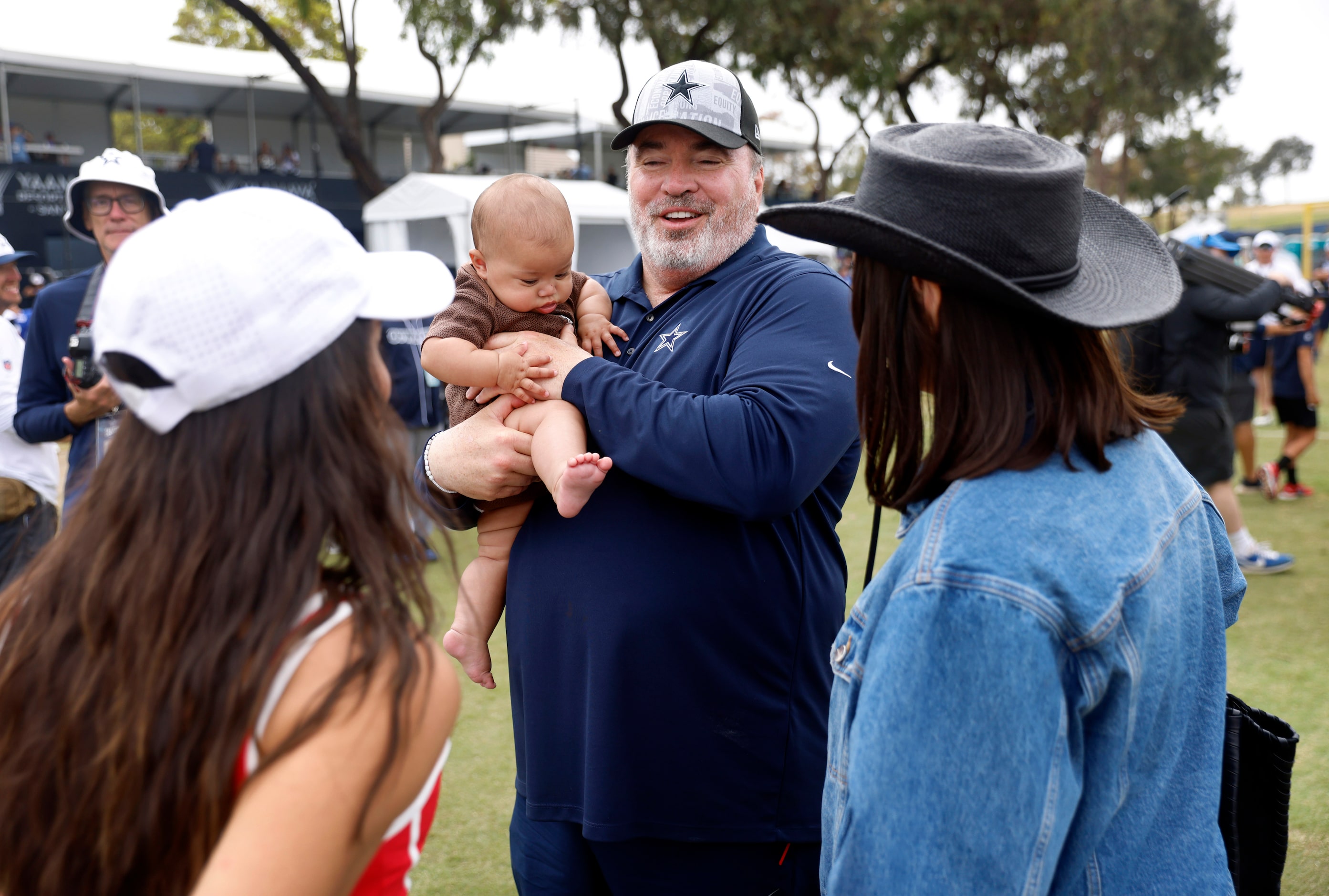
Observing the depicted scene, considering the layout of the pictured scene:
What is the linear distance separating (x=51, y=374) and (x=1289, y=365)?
936 centimetres

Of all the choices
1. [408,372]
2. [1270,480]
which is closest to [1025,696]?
[408,372]

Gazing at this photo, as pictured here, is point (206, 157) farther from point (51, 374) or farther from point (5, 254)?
point (51, 374)

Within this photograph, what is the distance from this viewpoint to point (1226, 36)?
33344mm

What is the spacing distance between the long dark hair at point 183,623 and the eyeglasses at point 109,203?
11.2ft

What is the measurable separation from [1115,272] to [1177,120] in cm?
3986

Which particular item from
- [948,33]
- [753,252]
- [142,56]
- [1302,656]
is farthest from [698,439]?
[142,56]

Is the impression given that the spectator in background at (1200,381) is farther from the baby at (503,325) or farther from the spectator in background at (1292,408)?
the baby at (503,325)

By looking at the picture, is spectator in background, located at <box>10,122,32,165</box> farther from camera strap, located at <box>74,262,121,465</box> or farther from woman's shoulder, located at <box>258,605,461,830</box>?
woman's shoulder, located at <box>258,605,461,830</box>

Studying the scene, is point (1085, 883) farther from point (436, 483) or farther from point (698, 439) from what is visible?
point (436, 483)

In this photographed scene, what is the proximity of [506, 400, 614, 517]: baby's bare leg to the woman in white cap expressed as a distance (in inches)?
29.4

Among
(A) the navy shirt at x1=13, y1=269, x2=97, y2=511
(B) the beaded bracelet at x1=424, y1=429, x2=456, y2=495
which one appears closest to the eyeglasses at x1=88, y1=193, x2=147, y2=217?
(A) the navy shirt at x1=13, y1=269, x2=97, y2=511

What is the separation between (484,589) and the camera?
239cm

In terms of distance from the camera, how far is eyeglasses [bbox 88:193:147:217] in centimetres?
411

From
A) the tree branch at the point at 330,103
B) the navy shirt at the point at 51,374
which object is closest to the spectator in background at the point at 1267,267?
the navy shirt at the point at 51,374
